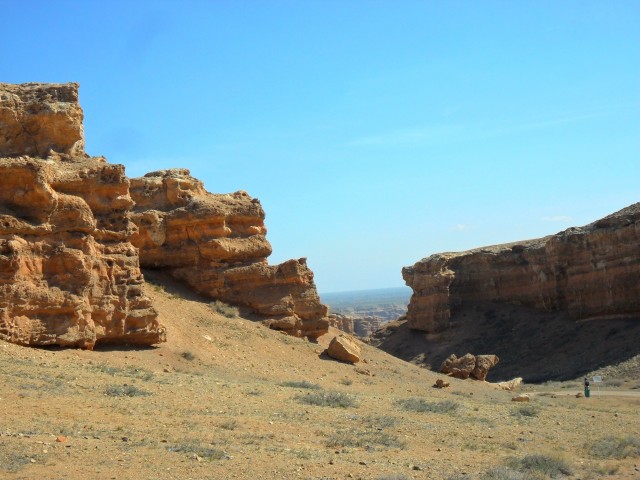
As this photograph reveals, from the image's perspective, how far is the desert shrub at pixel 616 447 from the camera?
14.9m

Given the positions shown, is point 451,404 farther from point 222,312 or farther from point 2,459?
point 2,459

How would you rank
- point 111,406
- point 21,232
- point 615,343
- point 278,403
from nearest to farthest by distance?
point 111,406 < point 278,403 < point 21,232 < point 615,343

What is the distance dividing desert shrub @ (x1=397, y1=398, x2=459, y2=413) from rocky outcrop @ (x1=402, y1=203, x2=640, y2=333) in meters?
28.4

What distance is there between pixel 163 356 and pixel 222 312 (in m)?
5.76

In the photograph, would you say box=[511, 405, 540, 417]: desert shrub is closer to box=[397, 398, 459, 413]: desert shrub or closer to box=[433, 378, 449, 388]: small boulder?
box=[397, 398, 459, 413]: desert shrub

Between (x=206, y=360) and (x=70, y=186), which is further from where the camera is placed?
(x=206, y=360)

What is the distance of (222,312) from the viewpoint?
26797mm

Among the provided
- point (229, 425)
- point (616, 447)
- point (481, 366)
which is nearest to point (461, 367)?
point (481, 366)

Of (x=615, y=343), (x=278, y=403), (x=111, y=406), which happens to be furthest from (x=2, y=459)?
(x=615, y=343)

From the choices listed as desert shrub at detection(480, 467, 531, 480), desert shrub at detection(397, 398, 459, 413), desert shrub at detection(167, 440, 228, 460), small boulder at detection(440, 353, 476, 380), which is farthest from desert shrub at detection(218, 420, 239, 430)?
small boulder at detection(440, 353, 476, 380)

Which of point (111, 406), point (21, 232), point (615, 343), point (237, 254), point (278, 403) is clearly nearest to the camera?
point (111, 406)

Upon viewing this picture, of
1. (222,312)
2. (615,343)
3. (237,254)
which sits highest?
(237,254)

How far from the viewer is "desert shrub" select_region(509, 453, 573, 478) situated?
12.4 metres

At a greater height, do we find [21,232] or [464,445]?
[21,232]
